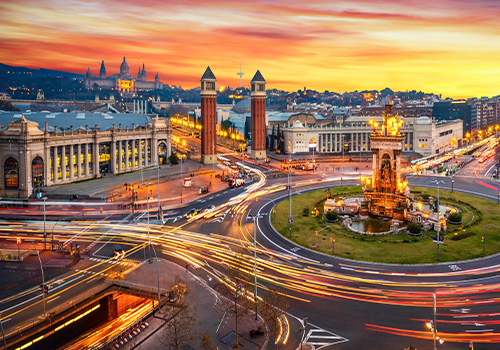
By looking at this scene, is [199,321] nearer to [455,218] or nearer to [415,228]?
[415,228]

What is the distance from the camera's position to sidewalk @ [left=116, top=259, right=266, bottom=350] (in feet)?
136

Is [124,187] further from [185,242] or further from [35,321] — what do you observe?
[35,321]

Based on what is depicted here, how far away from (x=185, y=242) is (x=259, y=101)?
125505mm

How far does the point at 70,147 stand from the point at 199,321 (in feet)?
316

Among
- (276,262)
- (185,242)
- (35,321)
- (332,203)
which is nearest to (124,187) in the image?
(185,242)

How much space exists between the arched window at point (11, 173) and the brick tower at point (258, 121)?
9974 cm

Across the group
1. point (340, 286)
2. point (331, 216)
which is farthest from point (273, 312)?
point (331, 216)

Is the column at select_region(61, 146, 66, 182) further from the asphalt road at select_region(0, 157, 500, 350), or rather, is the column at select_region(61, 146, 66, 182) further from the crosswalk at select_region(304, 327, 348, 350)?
the crosswalk at select_region(304, 327, 348, 350)

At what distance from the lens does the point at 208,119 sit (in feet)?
568

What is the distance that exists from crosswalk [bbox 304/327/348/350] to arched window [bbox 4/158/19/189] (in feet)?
315

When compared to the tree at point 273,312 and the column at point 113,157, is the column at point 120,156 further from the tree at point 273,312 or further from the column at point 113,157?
the tree at point 273,312

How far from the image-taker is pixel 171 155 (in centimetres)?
15688

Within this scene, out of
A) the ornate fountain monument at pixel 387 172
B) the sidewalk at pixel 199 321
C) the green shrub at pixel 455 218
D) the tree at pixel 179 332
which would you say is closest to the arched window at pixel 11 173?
the sidewalk at pixel 199 321

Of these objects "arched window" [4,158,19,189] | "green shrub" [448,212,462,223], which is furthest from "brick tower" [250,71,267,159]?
"green shrub" [448,212,462,223]
